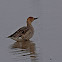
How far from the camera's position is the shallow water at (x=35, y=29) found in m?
8.69

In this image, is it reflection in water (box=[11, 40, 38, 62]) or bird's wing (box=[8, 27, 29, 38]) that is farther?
bird's wing (box=[8, 27, 29, 38])

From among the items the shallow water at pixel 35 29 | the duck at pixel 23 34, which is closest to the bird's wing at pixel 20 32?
the duck at pixel 23 34

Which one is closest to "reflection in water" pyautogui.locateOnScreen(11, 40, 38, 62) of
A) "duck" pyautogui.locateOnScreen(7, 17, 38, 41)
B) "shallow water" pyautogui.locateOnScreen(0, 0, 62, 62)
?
"shallow water" pyautogui.locateOnScreen(0, 0, 62, 62)

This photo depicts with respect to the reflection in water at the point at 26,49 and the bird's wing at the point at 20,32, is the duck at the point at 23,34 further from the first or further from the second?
the reflection in water at the point at 26,49

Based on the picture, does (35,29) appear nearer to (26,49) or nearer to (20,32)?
(20,32)

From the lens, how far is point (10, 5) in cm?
1377

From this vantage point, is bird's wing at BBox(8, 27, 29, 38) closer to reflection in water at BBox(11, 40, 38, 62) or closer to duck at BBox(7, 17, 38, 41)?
duck at BBox(7, 17, 38, 41)

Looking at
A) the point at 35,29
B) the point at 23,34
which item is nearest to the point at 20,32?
the point at 23,34

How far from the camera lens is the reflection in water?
Result: 28.7ft

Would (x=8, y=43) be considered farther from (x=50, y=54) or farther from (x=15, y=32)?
Answer: (x=50, y=54)

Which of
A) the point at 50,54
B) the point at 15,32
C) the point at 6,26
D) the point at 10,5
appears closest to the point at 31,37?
the point at 15,32

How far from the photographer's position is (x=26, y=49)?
31.0 ft

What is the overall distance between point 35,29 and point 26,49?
2.03 m

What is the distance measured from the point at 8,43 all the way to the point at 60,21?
2252 mm
